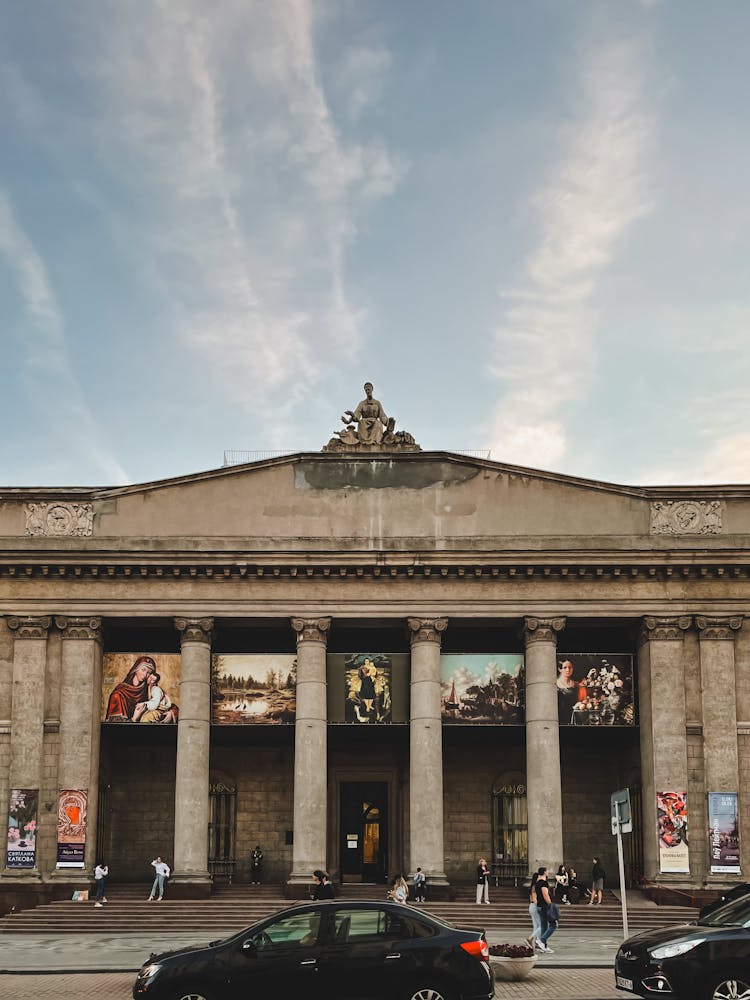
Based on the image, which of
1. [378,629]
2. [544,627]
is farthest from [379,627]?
[544,627]

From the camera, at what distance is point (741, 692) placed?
1344 inches

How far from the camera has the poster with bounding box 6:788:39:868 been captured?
3294 cm

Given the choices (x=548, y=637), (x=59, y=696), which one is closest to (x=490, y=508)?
(x=548, y=637)

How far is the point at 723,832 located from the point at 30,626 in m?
19.7

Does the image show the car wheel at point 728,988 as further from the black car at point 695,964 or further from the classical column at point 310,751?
the classical column at point 310,751

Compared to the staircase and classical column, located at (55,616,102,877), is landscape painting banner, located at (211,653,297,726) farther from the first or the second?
the staircase

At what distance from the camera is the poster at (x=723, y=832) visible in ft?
107

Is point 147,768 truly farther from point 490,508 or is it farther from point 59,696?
point 490,508

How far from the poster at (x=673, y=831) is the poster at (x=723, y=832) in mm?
676

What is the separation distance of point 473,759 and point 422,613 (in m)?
6.50

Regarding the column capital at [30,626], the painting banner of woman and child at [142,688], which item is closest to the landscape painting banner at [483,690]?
the painting banner of woman and child at [142,688]

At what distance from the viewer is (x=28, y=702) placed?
34.1 m

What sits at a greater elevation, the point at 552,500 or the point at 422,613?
the point at 552,500

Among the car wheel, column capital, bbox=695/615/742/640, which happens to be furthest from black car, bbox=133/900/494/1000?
column capital, bbox=695/615/742/640
